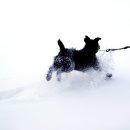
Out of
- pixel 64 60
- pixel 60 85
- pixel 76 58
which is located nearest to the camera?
pixel 64 60

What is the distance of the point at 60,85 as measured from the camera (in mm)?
8148

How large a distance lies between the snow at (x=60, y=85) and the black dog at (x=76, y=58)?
36 cm

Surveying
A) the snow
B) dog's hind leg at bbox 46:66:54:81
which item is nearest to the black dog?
dog's hind leg at bbox 46:66:54:81

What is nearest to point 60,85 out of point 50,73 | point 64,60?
point 50,73

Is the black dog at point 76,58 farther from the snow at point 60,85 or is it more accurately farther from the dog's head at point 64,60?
the snow at point 60,85

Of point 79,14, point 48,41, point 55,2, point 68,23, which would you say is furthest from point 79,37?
point 55,2

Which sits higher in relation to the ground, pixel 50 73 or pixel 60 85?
pixel 50 73

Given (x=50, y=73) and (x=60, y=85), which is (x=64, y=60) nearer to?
(x=50, y=73)

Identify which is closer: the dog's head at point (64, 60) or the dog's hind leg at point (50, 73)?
the dog's head at point (64, 60)

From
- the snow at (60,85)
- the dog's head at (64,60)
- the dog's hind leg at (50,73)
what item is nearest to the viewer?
the snow at (60,85)

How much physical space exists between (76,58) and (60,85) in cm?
87

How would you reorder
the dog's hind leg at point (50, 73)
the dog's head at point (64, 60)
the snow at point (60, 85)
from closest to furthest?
the snow at point (60, 85) → the dog's head at point (64, 60) → the dog's hind leg at point (50, 73)

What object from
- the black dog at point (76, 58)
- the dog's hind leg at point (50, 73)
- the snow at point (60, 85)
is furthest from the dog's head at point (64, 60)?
the snow at point (60, 85)

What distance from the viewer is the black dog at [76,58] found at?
762cm
